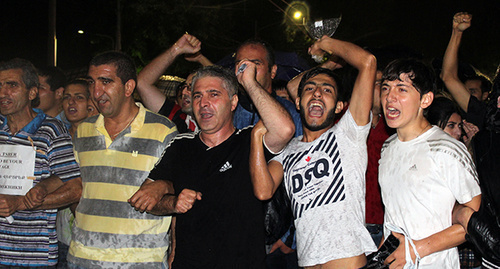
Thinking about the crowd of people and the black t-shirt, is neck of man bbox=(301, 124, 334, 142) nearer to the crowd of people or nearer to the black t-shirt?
the crowd of people

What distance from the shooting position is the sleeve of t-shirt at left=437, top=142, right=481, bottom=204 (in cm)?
286

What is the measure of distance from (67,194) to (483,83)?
5.20 m

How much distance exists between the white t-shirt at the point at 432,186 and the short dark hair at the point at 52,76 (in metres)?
4.76

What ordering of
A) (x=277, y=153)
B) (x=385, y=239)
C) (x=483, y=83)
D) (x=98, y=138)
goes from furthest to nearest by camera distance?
(x=483, y=83), (x=98, y=138), (x=277, y=153), (x=385, y=239)

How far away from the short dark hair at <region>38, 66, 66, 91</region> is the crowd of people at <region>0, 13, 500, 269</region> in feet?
4.93

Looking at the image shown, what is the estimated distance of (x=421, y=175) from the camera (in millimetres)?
3037

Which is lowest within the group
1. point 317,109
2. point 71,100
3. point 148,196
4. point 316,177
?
point 148,196

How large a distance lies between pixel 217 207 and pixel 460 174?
174cm

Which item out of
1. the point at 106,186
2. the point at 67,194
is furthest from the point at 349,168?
the point at 67,194

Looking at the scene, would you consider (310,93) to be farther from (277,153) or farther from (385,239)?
(385,239)

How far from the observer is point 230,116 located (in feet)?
12.3

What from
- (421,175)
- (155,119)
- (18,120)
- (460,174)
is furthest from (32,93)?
(460,174)

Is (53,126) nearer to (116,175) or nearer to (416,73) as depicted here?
(116,175)

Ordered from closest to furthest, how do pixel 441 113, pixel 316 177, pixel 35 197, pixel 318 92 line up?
pixel 316 177
pixel 318 92
pixel 35 197
pixel 441 113
